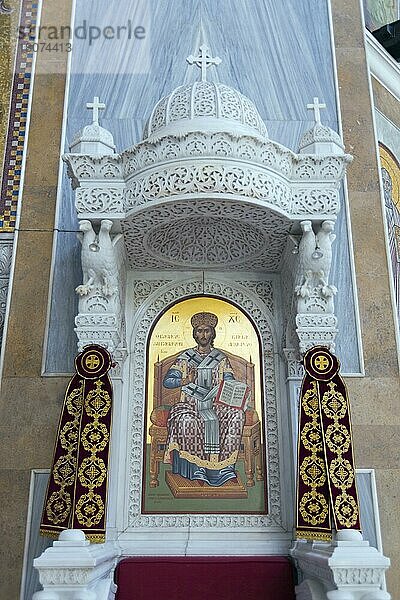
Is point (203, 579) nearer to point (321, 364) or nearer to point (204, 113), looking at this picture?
point (321, 364)

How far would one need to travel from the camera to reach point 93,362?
14.7 ft

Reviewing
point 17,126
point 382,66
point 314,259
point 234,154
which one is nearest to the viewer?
point 234,154

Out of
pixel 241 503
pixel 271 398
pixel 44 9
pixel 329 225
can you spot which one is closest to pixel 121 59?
pixel 44 9

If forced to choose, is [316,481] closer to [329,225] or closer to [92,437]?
[92,437]

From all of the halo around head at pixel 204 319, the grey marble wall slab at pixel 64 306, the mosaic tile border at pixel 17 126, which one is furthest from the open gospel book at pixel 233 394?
the mosaic tile border at pixel 17 126

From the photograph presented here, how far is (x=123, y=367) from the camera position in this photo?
531 centimetres

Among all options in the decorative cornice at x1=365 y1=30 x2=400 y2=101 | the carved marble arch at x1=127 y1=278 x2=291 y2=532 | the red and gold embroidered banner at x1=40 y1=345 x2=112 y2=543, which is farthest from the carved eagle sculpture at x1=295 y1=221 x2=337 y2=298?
the decorative cornice at x1=365 y1=30 x2=400 y2=101

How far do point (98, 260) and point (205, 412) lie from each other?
154 cm

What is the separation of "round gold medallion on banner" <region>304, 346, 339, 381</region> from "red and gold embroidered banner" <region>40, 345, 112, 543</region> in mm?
1416

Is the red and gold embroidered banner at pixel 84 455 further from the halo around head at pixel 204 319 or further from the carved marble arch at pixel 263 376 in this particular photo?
the halo around head at pixel 204 319

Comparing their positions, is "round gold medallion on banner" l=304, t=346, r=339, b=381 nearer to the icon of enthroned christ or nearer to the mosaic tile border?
the icon of enthroned christ

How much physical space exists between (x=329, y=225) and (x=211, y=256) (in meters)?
1.11

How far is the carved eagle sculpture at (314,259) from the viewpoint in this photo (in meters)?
4.79

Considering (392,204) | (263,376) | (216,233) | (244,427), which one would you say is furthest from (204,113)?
(392,204)
